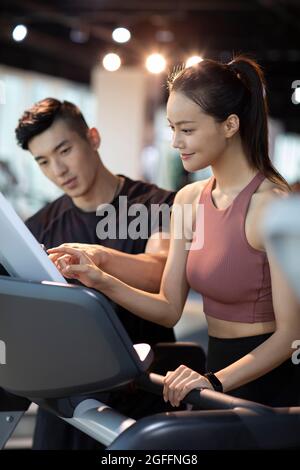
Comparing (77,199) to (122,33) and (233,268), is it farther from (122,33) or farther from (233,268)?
(122,33)

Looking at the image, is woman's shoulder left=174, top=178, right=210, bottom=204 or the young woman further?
woman's shoulder left=174, top=178, right=210, bottom=204

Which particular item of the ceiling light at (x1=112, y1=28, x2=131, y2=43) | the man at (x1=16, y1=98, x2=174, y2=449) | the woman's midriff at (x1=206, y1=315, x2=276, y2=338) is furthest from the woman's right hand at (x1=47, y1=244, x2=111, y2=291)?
the ceiling light at (x1=112, y1=28, x2=131, y2=43)

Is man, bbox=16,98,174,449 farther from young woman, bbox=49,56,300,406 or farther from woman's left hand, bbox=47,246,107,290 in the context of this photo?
woman's left hand, bbox=47,246,107,290

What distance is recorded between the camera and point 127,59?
11.5 meters

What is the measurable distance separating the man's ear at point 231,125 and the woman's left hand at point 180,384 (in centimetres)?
52

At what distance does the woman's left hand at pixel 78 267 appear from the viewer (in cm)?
163

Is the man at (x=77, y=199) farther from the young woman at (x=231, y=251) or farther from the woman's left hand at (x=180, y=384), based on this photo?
the woman's left hand at (x=180, y=384)

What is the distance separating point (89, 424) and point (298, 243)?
32.8 inches

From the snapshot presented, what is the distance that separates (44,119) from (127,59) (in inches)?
369

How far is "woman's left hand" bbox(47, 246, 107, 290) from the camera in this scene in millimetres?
1633

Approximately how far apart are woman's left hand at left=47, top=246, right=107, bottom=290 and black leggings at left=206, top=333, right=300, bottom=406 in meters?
0.35

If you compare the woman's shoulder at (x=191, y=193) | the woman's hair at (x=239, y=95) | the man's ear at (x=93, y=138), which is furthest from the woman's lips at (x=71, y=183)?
the woman's hair at (x=239, y=95)

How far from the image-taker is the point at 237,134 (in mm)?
1787

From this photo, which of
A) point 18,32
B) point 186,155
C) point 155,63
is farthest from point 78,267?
point 155,63
